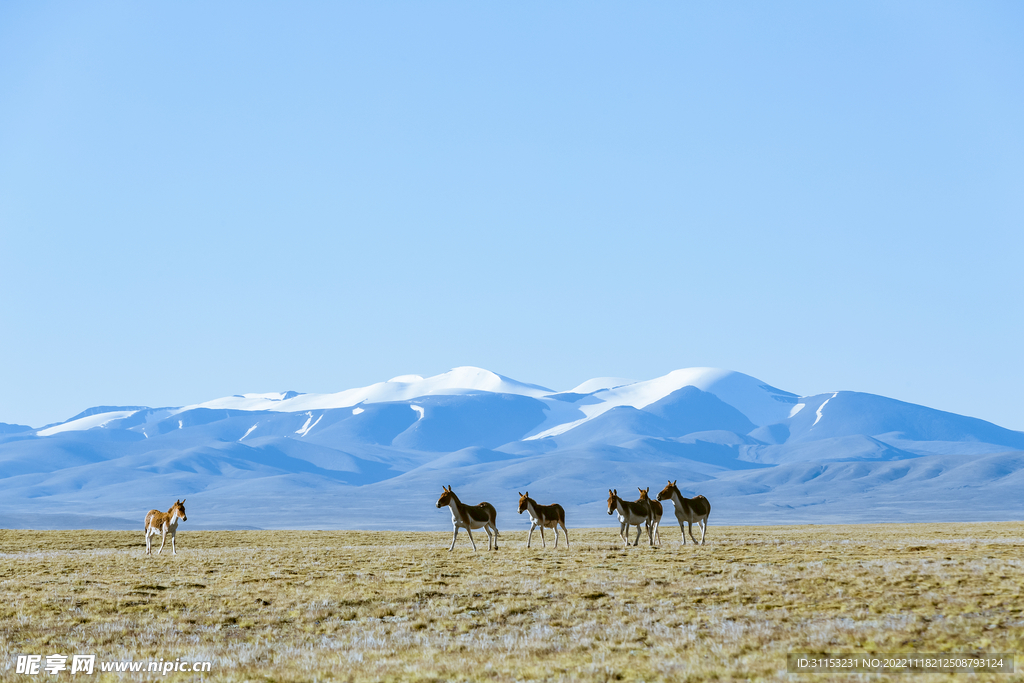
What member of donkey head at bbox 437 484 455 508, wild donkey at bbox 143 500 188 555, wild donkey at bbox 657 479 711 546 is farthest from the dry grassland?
wild donkey at bbox 143 500 188 555

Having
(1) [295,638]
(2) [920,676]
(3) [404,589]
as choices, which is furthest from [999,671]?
(3) [404,589]

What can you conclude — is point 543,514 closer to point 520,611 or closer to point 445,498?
point 445,498

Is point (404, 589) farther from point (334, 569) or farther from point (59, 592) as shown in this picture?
point (59, 592)

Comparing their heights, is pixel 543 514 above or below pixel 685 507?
below

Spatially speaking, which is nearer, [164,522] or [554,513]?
[554,513]

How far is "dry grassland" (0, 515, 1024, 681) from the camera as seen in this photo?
16.7 meters

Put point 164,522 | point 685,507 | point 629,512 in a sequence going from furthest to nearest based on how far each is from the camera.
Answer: point 164,522, point 685,507, point 629,512

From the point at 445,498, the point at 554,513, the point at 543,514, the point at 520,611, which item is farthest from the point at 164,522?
the point at 520,611

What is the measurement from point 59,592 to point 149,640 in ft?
23.9

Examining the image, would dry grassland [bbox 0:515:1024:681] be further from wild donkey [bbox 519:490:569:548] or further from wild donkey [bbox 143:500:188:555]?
wild donkey [bbox 143:500:188:555]

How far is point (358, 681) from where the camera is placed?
1559cm

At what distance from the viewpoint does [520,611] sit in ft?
72.8

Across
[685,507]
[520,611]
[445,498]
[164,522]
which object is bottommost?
[520,611]

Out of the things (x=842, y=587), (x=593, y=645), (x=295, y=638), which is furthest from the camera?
(x=842, y=587)
